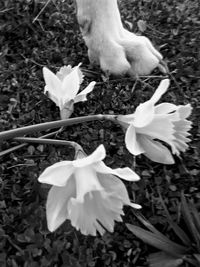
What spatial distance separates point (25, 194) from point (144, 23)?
89 centimetres

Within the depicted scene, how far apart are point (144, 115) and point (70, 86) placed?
0.84ft

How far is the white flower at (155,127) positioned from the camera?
85cm

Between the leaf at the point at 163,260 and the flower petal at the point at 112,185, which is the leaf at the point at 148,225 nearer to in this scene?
the leaf at the point at 163,260

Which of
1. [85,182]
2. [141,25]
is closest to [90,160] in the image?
[85,182]

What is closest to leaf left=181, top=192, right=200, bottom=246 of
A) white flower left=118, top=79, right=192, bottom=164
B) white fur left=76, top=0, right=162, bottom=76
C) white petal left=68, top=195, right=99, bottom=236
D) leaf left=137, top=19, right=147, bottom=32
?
white flower left=118, top=79, right=192, bottom=164

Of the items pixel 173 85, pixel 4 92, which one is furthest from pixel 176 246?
pixel 4 92

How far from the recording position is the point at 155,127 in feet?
2.83

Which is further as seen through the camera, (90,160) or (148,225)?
(148,225)

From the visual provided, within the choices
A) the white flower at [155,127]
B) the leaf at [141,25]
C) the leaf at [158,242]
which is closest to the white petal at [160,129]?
the white flower at [155,127]

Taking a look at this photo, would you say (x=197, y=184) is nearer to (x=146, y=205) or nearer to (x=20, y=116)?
(x=146, y=205)

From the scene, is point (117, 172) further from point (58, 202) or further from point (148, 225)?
point (148, 225)

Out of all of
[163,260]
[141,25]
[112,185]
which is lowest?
[163,260]

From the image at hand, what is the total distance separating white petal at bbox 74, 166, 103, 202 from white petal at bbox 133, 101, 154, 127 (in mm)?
127

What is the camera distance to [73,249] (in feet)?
3.90
